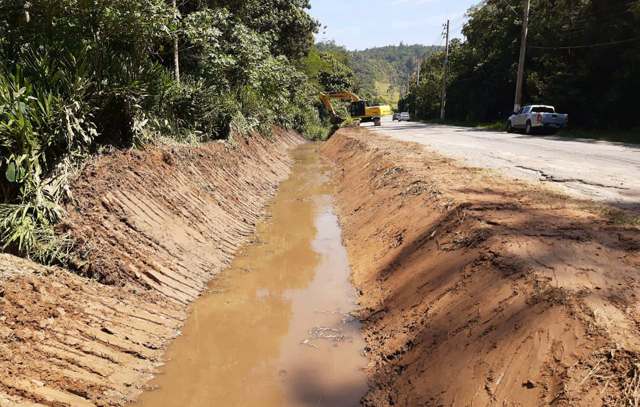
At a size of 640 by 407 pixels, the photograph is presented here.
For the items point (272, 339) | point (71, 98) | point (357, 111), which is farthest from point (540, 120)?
point (71, 98)

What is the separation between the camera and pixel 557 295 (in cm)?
400

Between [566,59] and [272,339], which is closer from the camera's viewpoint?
[272,339]

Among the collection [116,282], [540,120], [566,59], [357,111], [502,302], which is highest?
[566,59]

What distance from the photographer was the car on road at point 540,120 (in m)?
22.8

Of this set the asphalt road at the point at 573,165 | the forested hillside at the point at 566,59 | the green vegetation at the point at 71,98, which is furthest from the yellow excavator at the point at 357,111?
the green vegetation at the point at 71,98

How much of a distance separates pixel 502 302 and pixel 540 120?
21.0 m

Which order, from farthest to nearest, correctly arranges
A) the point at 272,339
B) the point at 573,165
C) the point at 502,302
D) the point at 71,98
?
the point at 573,165 → the point at 71,98 → the point at 272,339 → the point at 502,302

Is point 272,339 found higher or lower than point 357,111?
higher

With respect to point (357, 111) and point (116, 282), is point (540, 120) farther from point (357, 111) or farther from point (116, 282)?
point (116, 282)

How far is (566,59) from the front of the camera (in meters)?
27.8

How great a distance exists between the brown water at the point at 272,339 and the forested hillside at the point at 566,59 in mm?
20257

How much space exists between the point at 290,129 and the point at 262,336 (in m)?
29.1

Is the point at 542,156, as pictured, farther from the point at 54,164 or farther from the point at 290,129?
the point at 290,129

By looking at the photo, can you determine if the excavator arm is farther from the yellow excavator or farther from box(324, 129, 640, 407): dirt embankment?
box(324, 129, 640, 407): dirt embankment
